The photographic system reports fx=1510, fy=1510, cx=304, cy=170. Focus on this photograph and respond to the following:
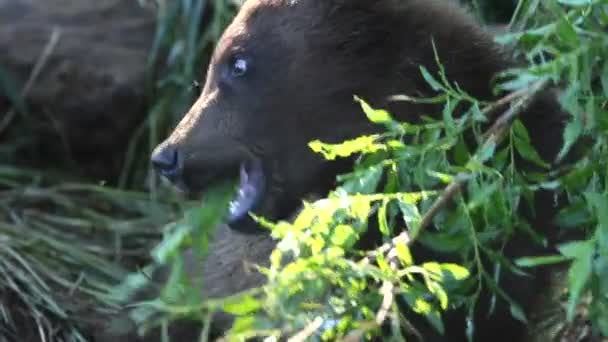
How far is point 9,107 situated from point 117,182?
1.61 ft

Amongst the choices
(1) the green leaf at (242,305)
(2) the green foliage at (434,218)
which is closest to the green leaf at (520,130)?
(2) the green foliage at (434,218)

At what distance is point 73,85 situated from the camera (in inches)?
221

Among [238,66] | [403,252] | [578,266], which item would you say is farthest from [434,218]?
[238,66]

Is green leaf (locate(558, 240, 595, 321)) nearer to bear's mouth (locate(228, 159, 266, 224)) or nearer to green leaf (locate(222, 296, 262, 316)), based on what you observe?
green leaf (locate(222, 296, 262, 316))

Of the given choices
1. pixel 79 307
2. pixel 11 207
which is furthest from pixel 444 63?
pixel 11 207

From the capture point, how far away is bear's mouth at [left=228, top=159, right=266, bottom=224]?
3.40m

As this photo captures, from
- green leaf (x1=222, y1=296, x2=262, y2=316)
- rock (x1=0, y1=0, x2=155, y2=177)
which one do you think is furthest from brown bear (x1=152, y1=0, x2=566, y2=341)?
rock (x1=0, y1=0, x2=155, y2=177)

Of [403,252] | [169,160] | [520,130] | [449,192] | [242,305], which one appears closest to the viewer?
[242,305]

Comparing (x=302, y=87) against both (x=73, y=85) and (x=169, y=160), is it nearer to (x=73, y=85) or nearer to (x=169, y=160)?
(x=169, y=160)

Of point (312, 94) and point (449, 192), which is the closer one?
point (449, 192)

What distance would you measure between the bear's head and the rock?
225cm

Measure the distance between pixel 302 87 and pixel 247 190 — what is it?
0.26 meters

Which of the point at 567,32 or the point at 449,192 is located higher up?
the point at 567,32

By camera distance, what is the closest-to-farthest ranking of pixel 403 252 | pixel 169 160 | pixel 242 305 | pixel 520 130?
pixel 242 305, pixel 403 252, pixel 520 130, pixel 169 160
